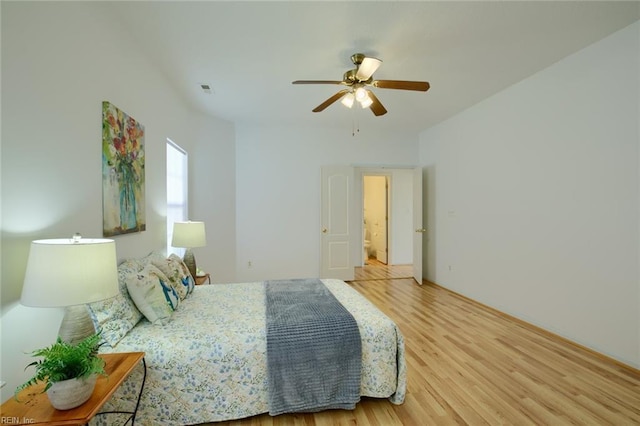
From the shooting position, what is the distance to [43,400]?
44.9 inches

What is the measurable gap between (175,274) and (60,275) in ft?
4.32

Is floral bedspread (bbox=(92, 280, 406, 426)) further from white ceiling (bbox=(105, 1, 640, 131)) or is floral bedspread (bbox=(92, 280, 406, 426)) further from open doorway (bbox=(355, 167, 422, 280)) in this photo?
open doorway (bbox=(355, 167, 422, 280))

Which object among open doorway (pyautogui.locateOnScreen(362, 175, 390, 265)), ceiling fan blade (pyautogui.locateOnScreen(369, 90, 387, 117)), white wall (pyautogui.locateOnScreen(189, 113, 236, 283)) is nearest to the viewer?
ceiling fan blade (pyautogui.locateOnScreen(369, 90, 387, 117))

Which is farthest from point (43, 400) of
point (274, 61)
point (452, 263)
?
point (452, 263)

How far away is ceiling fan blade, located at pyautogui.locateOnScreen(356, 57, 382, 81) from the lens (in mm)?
2157

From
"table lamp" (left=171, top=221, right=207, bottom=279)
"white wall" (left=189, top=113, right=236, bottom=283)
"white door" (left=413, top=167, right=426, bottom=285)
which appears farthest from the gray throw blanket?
"white door" (left=413, top=167, right=426, bottom=285)

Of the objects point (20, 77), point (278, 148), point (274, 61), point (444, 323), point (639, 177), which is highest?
point (274, 61)

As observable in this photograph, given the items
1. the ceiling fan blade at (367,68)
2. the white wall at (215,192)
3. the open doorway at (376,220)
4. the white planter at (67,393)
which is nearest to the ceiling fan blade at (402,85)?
the ceiling fan blade at (367,68)

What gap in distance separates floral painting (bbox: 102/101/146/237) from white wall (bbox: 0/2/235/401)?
2.9 inches

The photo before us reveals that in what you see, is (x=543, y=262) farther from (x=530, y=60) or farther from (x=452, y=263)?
(x=530, y=60)

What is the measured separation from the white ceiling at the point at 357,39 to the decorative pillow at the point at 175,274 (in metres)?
1.86

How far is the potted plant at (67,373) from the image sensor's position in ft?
3.45

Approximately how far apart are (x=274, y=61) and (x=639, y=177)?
323 centimetres

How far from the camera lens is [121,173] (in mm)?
2107
